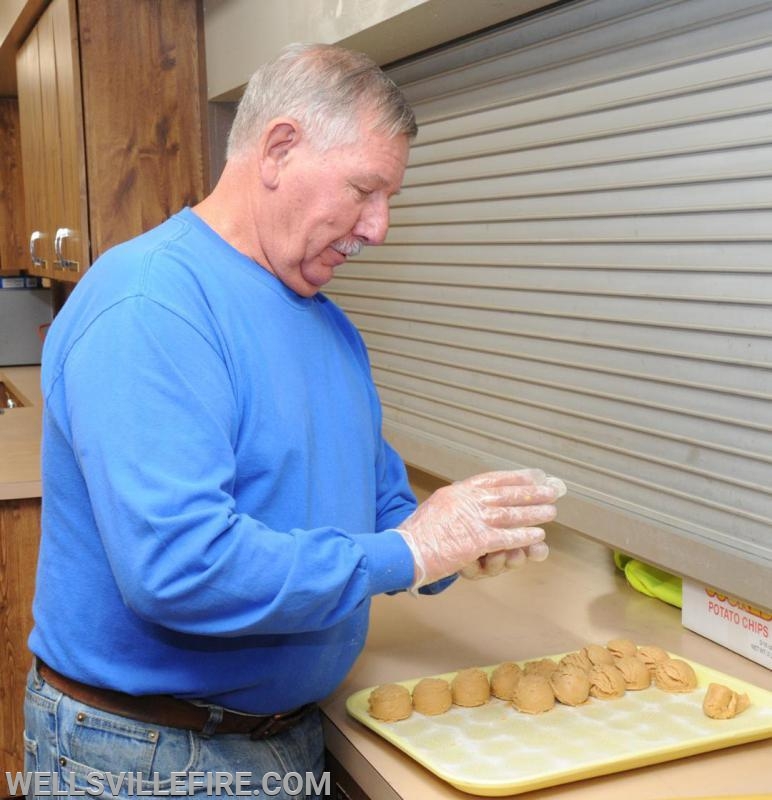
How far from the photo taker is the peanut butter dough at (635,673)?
51.1 inches

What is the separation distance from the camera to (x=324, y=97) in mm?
1126

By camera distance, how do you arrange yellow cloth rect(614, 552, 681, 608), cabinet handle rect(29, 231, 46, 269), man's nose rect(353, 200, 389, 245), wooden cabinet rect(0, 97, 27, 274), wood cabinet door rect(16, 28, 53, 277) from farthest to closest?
wooden cabinet rect(0, 97, 27, 274) → cabinet handle rect(29, 231, 46, 269) → wood cabinet door rect(16, 28, 53, 277) → yellow cloth rect(614, 552, 681, 608) → man's nose rect(353, 200, 389, 245)

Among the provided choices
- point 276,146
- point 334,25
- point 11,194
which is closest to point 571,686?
point 276,146

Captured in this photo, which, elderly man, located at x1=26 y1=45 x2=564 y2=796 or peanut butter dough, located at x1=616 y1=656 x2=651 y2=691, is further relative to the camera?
peanut butter dough, located at x1=616 y1=656 x2=651 y2=691

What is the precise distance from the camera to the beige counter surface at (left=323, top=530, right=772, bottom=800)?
1105 mm

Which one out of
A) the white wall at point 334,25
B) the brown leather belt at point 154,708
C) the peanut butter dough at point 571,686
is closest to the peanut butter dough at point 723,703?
the peanut butter dough at point 571,686

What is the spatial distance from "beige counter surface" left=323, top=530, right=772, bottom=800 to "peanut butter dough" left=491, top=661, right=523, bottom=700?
12 cm

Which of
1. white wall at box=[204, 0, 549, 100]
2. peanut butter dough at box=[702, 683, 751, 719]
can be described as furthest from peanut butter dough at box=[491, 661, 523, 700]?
white wall at box=[204, 0, 549, 100]

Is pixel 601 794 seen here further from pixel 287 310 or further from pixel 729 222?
pixel 729 222

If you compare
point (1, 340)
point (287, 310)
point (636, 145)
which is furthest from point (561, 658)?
point (1, 340)

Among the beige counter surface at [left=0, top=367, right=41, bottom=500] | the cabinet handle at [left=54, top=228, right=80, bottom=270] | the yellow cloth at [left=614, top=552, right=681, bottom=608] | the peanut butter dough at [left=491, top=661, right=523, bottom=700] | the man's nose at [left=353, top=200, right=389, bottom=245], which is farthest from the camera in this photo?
the cabinet handle at [left=54, top=228, right=80, bottom=270]

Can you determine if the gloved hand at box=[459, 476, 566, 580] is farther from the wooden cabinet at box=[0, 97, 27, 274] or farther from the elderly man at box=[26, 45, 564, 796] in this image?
the wooden cabinet at box=[0, 97, 27, 274]

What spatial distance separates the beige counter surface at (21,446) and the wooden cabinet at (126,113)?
18.5 inches

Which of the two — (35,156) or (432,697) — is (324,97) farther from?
(35,156)
